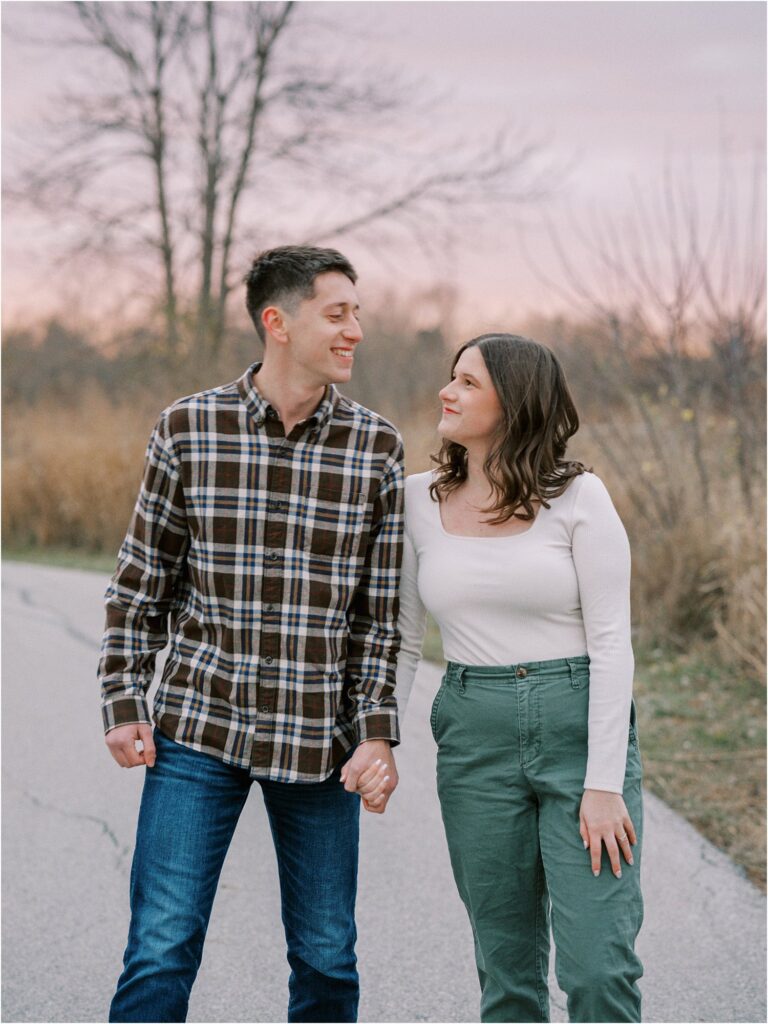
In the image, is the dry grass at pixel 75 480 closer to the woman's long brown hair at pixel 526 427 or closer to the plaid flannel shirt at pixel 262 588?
the plaid flannel shirt at pixel 262 588

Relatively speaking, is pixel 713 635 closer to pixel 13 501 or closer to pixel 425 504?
pixel 425 504

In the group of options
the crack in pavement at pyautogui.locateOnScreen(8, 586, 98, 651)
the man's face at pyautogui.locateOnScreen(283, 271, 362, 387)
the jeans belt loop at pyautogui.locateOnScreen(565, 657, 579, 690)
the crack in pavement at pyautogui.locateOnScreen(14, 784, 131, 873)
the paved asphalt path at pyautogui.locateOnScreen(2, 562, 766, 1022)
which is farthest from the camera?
the crack in pavement at pyautogui.locateOnScreen(8, 586, 98, 651)

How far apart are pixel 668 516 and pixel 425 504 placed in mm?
6216

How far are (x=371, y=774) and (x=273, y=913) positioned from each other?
69.9 inches

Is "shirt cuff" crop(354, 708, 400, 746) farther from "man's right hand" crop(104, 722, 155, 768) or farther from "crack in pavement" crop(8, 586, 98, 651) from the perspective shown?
"crack in pavement" crop(8, 586, 98, 651)

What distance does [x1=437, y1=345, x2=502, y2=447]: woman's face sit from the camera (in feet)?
8.20

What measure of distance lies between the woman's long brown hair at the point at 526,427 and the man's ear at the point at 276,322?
1.55 feet

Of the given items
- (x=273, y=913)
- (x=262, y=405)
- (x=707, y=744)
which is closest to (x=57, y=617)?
(x=707, y=744)

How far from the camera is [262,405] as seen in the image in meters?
2.63

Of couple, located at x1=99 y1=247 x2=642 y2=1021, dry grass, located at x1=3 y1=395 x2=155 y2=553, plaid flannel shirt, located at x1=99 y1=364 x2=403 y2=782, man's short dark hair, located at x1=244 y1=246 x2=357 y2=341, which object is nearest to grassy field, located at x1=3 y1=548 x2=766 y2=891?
couple, located at x1=99 y1=247 x2=642 y2=1021

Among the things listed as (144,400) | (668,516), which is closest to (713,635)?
(668,516)

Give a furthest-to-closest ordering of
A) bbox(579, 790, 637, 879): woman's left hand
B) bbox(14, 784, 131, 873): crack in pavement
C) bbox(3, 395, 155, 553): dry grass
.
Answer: bbox(3, 395, 155, 553): dry grass
bbox(14, 784, 131, 873): crack in pavement
bbox(579, 790, 637, 879): woman's left hand

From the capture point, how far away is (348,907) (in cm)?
259

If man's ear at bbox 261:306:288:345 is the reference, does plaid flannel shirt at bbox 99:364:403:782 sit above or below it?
below
